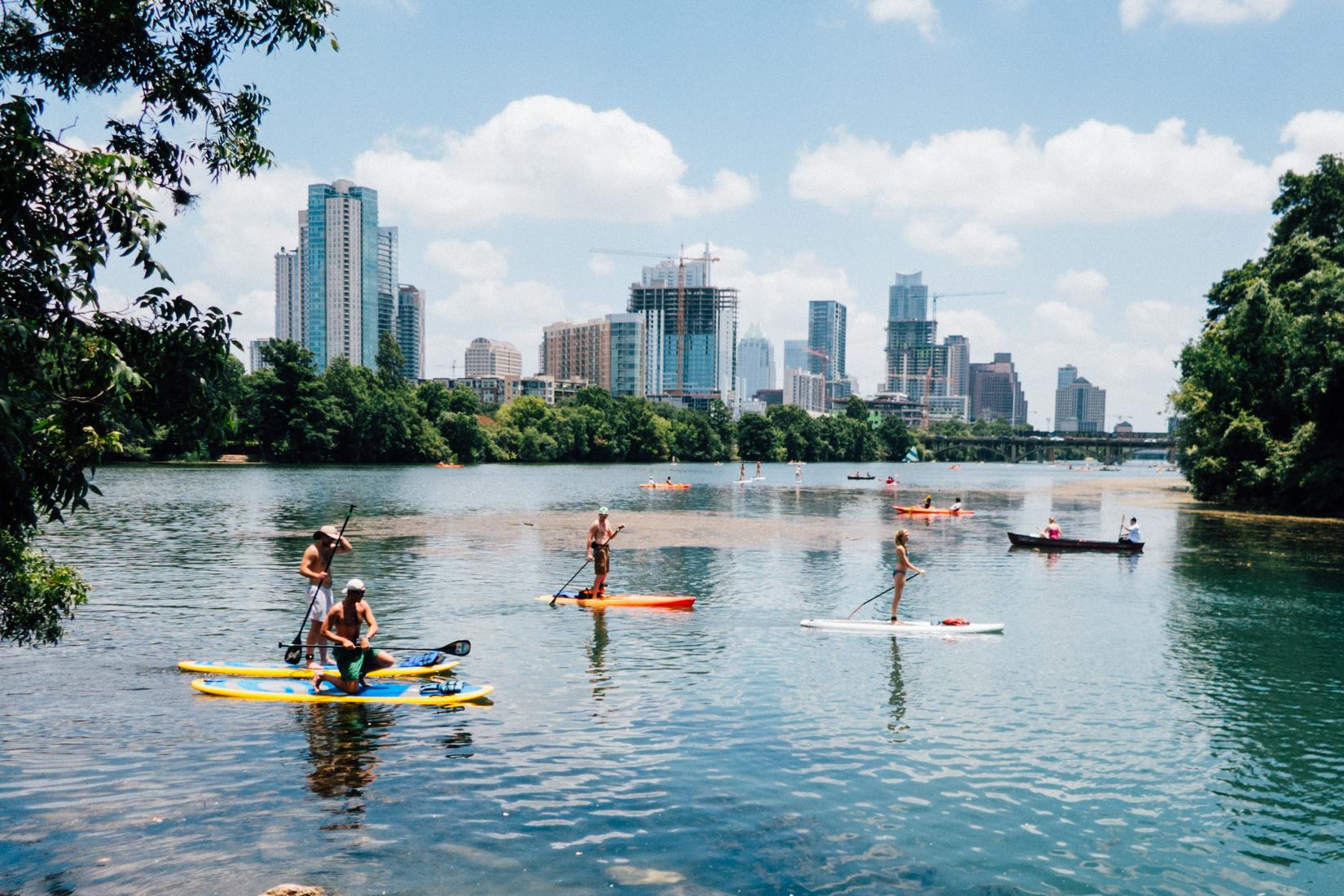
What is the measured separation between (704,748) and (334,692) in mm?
6789

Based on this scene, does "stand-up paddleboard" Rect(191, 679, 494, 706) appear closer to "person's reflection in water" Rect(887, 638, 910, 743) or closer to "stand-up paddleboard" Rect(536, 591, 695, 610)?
"person's reflection in water" Rect(887, 638, 910, 743)

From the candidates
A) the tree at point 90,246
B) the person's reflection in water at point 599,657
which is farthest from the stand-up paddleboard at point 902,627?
the tree at point 90,246

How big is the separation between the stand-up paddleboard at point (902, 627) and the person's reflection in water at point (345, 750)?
12.1 meters

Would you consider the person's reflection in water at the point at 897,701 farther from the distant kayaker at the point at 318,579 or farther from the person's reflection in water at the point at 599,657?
the distant kayaker at the point at 318,579

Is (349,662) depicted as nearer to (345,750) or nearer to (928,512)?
(345,750)

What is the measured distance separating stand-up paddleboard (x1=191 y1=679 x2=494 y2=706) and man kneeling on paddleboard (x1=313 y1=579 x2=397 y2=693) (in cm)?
17

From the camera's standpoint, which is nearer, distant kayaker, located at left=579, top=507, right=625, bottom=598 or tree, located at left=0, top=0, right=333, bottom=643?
tree, located at left=0, top=0, right=333, bottom=643

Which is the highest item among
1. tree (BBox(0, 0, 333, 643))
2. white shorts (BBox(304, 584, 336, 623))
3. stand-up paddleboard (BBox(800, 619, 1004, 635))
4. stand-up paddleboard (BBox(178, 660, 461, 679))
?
tree (BBox(0, 0, 333, 643))

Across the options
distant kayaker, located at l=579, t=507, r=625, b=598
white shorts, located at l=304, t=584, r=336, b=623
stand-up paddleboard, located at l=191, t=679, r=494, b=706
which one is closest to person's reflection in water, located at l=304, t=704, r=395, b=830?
stand-up paddleboard, located at l=191, t=679, r=494, b=706

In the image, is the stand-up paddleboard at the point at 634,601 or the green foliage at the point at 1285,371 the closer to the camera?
the stand-up paddleboard at the point at 634,601

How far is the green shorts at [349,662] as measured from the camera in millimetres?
16953

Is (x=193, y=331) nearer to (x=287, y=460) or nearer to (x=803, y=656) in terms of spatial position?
(x=803, y=656)

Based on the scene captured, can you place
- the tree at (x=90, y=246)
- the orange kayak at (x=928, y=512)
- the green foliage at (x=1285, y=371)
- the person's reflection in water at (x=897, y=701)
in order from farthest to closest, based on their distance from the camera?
1. the orange kayak at (x=928, y=512)
2. the green foliage at (x=1285, y=371)
3. the person's reflection in water at (x=897, y=701)
4. the tree at (x=90, y=246)

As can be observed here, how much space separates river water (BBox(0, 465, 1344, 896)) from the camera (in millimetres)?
11000
